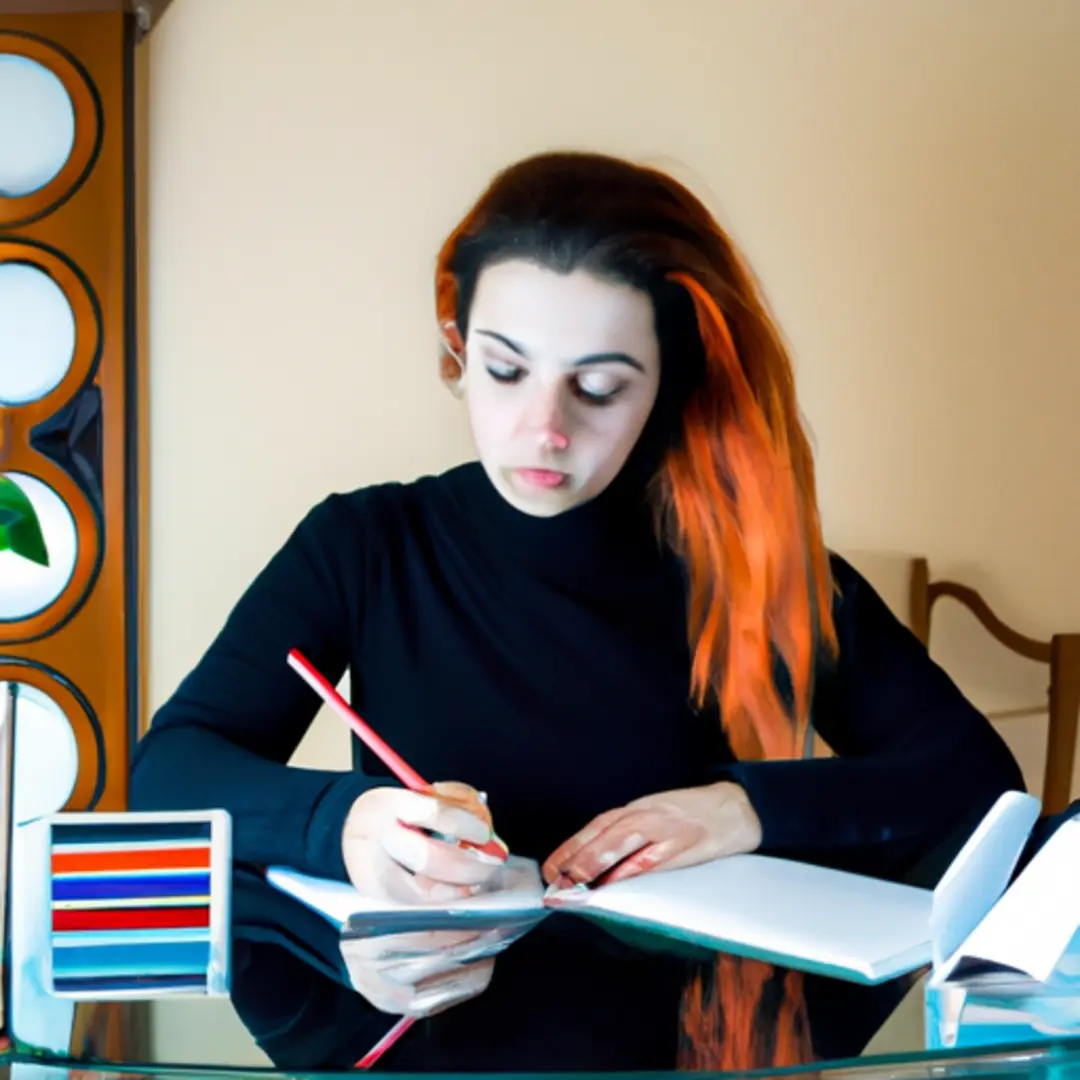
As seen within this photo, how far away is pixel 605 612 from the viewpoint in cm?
123

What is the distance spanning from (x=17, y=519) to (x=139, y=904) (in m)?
0.48

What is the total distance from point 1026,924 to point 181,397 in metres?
0.87

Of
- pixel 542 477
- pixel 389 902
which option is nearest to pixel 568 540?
pixel 542 477

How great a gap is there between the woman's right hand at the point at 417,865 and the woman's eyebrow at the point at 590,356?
411 mm

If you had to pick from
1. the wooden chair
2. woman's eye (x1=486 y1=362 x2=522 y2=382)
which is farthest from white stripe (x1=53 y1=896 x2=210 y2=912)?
the wooden chair

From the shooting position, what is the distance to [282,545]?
1.22 m

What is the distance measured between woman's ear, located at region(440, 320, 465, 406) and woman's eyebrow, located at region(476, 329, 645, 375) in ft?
0.08

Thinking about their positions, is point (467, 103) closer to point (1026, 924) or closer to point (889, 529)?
point (889, 529)

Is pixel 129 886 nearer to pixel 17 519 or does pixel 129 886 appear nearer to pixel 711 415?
pixel 17 519

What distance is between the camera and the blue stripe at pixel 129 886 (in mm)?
835

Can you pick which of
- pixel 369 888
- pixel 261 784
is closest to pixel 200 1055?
pixel 369 888

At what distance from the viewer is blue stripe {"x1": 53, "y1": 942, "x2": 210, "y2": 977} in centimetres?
81

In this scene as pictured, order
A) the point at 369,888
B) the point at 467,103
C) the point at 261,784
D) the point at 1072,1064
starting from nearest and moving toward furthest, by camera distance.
Result: the point at 1072,1064 < the point at 369,888 < the point at 261,784 < the point at 467,103

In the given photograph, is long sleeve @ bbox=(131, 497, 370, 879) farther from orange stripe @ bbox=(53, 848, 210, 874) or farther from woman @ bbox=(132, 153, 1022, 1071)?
orange stripe @ bbox=(53, 848, 210, 874)
